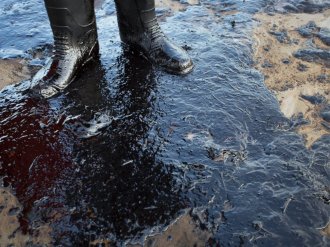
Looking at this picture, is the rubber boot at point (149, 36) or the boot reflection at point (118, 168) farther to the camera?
the rubber boot at point (149, 36)

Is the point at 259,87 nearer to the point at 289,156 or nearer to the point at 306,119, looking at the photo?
the point at 306,119

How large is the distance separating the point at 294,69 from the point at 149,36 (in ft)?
3.77

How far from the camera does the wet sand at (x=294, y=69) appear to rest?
218 centimetres

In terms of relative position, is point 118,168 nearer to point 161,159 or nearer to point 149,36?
point 161,159

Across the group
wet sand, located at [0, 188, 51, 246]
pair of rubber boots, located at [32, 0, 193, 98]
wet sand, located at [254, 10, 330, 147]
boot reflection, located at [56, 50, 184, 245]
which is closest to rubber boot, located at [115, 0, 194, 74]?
pair of rubber boots, located at [32, 0, 193, 98]

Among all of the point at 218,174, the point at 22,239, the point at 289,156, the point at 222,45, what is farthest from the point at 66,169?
the point at 222,45

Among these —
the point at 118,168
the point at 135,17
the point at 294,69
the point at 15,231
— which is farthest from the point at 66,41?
the point at 294,69

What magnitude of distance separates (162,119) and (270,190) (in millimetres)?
754

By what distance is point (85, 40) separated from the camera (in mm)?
2441

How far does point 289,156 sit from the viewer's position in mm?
1828

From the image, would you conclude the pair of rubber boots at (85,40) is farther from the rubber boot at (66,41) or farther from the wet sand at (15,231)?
the wet sand at (15,231)

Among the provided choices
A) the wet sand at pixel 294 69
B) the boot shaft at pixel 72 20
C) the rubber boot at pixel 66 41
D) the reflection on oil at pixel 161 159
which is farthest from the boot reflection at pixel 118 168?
the wet sand at pixel 294 69

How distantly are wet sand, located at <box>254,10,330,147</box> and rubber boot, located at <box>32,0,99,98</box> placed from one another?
132 cm

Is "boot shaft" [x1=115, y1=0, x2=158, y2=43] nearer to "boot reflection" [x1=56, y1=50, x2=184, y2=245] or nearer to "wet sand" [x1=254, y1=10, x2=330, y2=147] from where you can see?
"boot reflection" [x1=56, y1=50, x2=184, y2=245]
